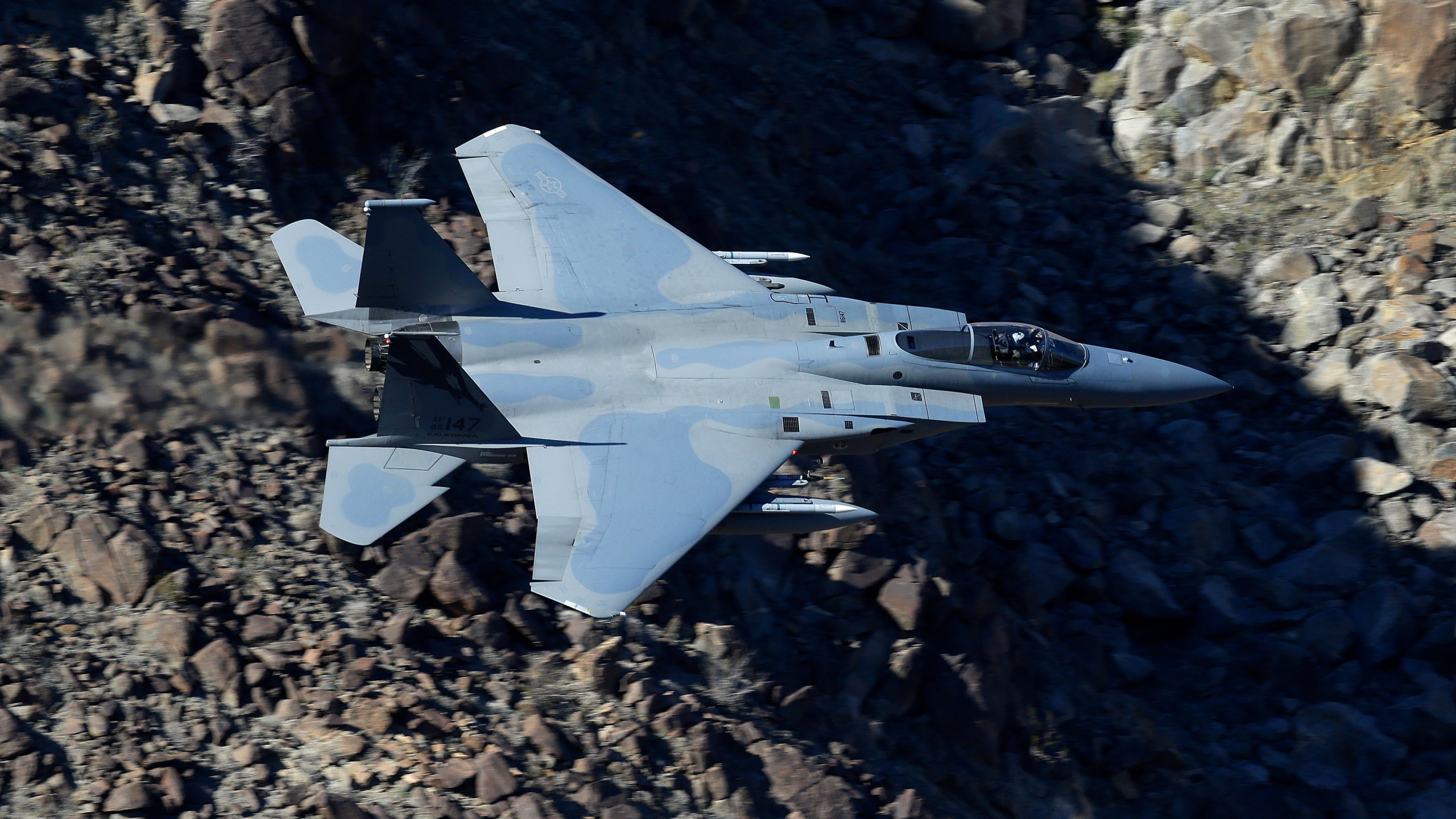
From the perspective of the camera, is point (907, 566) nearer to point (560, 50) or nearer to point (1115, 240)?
point (1115, 240)

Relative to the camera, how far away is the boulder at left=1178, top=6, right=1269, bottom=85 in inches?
1151

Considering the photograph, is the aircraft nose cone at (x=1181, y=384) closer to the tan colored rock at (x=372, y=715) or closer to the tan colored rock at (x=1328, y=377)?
the tan colored rock at (x=1328, y=377)

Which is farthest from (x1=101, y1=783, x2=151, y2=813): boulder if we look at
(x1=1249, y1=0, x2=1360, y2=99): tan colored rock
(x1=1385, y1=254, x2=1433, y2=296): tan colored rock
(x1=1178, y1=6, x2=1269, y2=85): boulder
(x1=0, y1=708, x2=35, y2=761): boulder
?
(x1=1249, y1=0, x2=1360, y2=99): tan colored rock

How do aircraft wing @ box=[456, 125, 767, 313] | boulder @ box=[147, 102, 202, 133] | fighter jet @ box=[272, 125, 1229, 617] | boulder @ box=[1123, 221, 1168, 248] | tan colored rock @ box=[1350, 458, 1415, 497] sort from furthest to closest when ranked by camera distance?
boulder @ box=[1123, 221, 1168, 248], tan colored rock @ box=[1350, 458, 1415, 497], boulder @ box=[147, 102, 202, 133], aircraft wing @ box=[456, 125, 767, 313], fighter jet @ box=[272, 125, 1229, 617]

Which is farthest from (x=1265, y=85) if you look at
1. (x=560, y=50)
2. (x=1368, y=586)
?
(x=560, y=50)

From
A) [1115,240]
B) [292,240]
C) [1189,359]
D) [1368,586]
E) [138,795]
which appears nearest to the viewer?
[138,795]

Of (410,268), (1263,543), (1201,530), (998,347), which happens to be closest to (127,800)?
(410,268)

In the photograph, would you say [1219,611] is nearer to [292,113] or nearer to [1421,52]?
[1421,52]

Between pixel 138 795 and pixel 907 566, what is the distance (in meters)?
11.1

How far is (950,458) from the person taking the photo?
24.3 m

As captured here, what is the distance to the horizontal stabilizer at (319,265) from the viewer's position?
18938mm

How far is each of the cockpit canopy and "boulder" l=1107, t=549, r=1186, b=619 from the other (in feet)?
16.4

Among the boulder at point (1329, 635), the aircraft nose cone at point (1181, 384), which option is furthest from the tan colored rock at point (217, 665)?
the boulder at point (1329, 635)

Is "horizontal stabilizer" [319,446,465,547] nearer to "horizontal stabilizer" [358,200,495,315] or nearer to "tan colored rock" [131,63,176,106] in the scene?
"horizontal stabilizer" [358,200,495,315]
